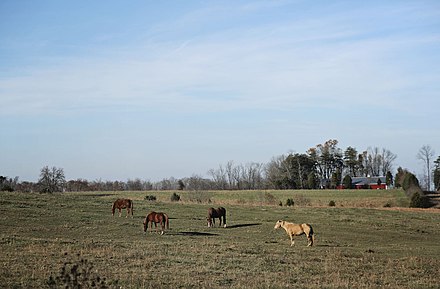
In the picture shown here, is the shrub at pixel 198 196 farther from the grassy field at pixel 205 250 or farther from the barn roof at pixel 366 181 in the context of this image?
the barn roof at pixel 366 181

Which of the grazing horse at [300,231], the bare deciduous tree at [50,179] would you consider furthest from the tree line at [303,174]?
the grazing horse at [300,231]

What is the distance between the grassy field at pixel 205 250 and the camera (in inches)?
591

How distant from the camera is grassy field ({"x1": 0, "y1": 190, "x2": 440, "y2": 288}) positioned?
1501 centimetres

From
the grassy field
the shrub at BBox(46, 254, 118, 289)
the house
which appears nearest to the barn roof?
the house

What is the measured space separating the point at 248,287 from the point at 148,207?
33.0 metres

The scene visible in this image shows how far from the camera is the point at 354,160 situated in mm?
127000

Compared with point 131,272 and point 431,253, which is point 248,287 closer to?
point 131,272

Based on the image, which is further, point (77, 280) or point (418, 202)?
point (418, 202)

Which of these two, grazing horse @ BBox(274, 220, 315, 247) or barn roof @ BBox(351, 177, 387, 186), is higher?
barn roof @ BBox(351, 177, 387, 186)

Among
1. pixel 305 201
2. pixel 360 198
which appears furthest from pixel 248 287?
pixel 360 198

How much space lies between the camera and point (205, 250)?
21.7 meters

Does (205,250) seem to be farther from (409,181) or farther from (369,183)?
(369,183)

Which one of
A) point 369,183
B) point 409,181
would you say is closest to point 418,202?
point 409,181

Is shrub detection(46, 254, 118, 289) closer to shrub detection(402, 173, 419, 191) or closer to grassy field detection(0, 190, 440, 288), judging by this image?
grassy field detection(0, 190, 440, 288)
